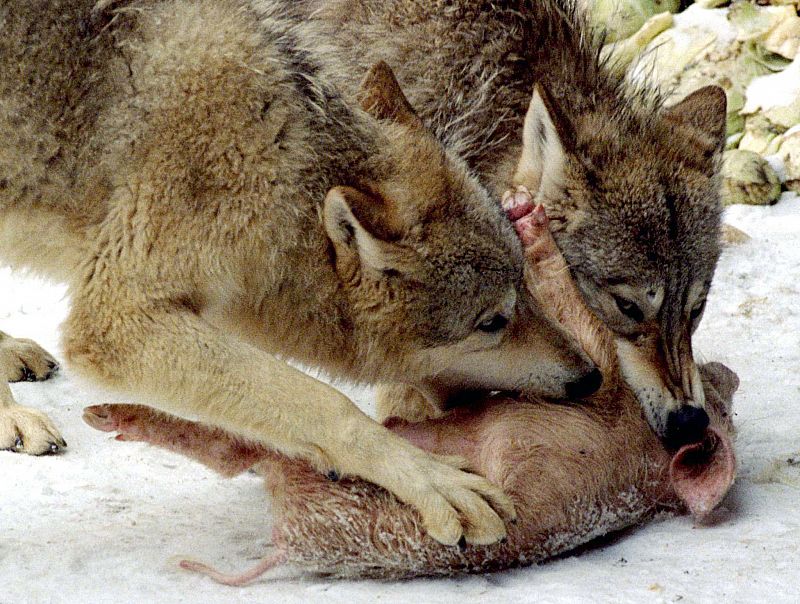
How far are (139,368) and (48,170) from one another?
731 millimetres

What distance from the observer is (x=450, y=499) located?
11.8ft

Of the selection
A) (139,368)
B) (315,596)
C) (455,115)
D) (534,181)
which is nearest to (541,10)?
(455,115)

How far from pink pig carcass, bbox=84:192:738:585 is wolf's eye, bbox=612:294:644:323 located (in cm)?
43

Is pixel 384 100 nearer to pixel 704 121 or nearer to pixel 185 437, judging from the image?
pixel 185 437

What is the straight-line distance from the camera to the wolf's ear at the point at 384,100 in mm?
4176

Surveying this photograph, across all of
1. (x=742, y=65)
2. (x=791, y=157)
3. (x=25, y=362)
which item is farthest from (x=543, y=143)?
(x=742, y=65)

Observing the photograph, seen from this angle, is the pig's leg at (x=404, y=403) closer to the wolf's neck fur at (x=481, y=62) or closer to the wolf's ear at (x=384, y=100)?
the wolf's neck fur at (x=481, y=62)

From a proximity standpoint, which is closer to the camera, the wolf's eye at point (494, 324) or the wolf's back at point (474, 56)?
the wolf's eye at point (494, 324)

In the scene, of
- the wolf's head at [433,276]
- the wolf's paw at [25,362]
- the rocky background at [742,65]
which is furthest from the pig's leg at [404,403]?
the rocky background at [742,65]

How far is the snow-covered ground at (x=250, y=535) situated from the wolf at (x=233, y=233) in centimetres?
36

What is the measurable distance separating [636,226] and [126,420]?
2194mm

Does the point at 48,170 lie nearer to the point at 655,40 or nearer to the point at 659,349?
the point at 659,349

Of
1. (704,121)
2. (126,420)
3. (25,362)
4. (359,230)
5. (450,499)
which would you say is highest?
(359,230)

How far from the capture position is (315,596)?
11.3 ft
